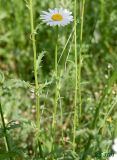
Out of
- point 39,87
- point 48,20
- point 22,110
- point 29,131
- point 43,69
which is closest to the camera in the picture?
point 39,87

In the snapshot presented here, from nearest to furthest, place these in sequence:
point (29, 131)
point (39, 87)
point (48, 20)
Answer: point (39, 87)
point (48, 20)
point (29, 131)

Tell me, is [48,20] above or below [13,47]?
above

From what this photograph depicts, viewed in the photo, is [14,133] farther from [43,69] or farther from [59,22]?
[59,22]

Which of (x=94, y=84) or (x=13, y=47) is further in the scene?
(x=13, y=47)

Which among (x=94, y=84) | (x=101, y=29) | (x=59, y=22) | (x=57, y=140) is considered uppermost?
(x=59, y=22)

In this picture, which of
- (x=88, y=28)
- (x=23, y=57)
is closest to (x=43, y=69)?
(x=23, y=57)

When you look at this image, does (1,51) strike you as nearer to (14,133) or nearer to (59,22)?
(14,133)
